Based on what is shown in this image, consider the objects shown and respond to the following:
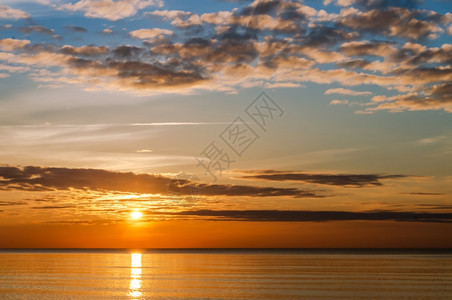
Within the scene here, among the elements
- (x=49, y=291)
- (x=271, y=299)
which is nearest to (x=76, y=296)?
(x=49, y=291)

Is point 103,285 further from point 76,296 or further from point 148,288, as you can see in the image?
point 76,296

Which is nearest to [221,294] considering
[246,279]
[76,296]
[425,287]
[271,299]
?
[271,299]

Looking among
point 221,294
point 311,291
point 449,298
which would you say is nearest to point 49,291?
point 221,294

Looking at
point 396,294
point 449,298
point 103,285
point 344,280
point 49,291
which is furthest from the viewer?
point 344,280

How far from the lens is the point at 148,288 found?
55.4 metres

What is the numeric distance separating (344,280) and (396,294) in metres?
14.1

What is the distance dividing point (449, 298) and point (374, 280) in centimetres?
1768

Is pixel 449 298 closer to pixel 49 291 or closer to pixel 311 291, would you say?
pixel 311 291

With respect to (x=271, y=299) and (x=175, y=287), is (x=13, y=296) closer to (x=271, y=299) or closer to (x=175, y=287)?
(x=175, y=287)

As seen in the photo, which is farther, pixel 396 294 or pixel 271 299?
pixel 396 294

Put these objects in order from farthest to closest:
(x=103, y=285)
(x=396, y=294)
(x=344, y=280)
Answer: (x=344, y=280)
(x=103, y=285)
(x=396, y=294)

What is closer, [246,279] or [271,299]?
[271,299]

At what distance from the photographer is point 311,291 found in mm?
50969

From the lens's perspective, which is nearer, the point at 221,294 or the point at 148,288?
the point at 221,294
